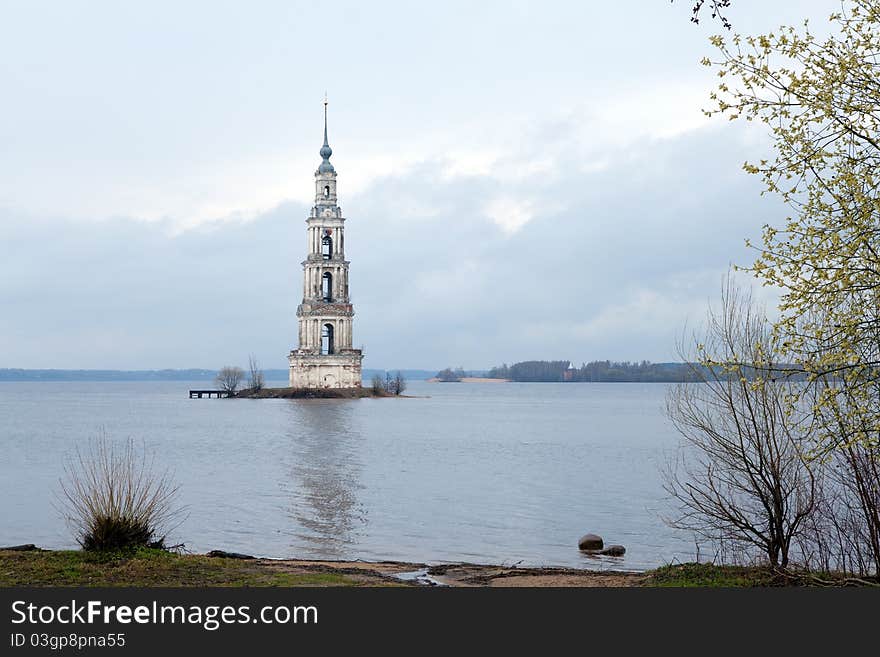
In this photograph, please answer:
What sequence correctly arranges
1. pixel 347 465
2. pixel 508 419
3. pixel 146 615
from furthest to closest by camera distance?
1. pixel 508 419
2. pixel 347 465
3. pixel 146 615

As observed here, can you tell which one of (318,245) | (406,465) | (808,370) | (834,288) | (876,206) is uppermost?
(318,245)

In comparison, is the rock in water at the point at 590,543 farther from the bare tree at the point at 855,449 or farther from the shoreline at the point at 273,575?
the bare tree at the point at 855,449

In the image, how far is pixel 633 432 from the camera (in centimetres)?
8388

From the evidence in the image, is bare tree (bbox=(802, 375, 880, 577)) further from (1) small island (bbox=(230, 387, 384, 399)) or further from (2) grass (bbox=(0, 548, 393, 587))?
(1) small island (bbox=(230, 387, 384, 399))

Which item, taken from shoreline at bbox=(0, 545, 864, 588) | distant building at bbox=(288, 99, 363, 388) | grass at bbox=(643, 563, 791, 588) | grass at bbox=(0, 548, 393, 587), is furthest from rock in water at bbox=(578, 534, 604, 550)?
distant building at bbox=(288, 99, 363, 388)

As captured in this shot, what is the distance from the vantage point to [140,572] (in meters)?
15.6

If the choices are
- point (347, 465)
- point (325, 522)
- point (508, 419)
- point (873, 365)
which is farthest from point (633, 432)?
point (873, 365)

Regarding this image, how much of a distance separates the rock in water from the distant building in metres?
120

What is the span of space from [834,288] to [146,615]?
9005mm

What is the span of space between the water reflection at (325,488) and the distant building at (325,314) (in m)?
56.2

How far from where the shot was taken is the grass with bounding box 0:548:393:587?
15.0m

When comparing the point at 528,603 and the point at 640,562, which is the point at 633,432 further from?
the point at 528,603

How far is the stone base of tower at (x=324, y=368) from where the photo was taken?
485 feet

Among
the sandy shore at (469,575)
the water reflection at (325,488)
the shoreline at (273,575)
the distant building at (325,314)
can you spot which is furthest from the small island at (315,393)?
the shoreline at (273,575)
